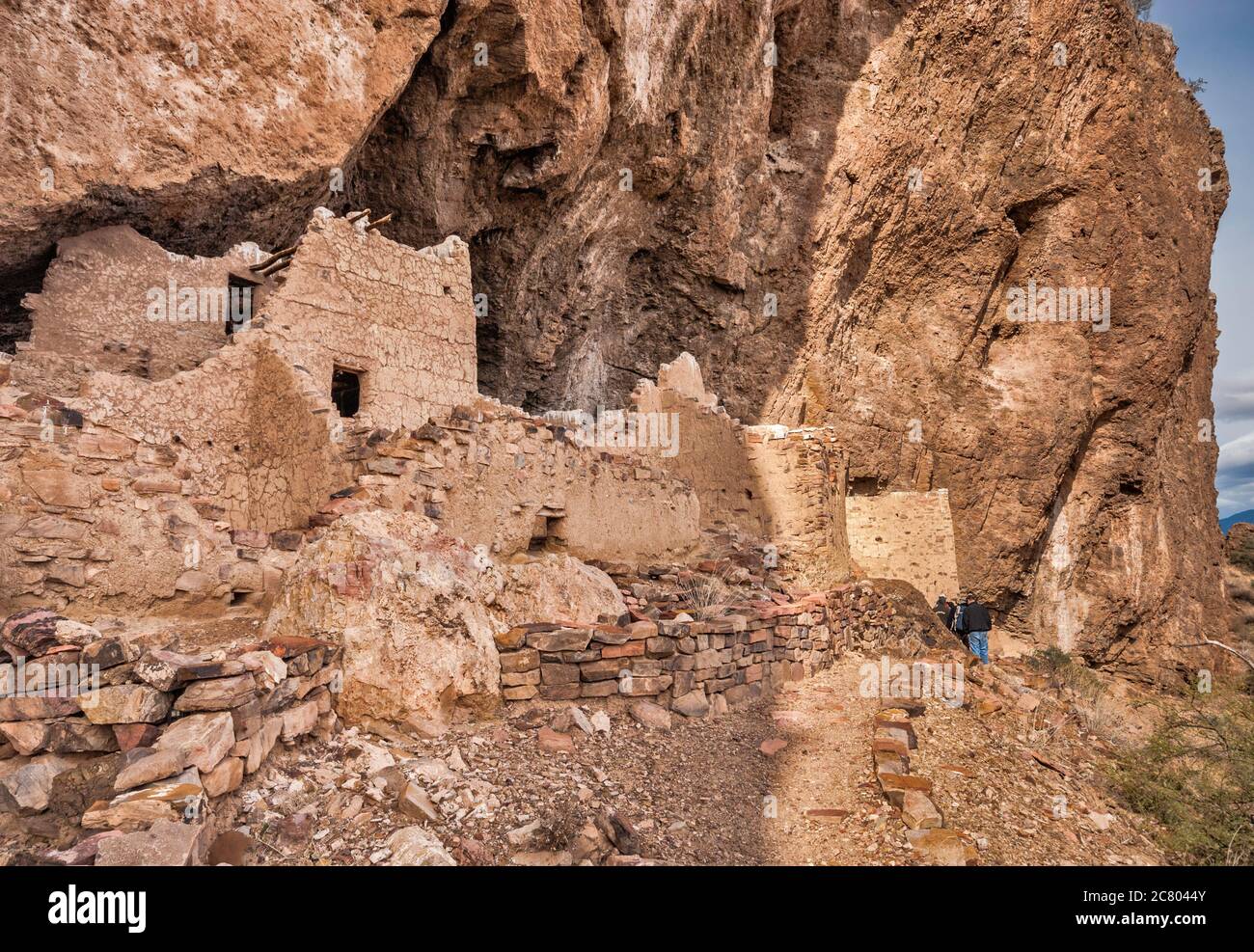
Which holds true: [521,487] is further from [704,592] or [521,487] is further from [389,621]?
[389,621]

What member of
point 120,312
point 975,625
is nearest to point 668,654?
point 120,312

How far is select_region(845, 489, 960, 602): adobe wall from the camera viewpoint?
11.9 meters

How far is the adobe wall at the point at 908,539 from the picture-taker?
39.2 ft

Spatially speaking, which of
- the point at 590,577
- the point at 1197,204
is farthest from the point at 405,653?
the point at 1197,204

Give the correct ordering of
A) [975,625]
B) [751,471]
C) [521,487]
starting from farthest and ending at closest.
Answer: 1. [975,625]
2. [751,471]
3. [521,487]

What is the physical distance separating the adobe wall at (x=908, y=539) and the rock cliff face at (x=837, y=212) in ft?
10.3

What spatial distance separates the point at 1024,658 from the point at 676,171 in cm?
1126

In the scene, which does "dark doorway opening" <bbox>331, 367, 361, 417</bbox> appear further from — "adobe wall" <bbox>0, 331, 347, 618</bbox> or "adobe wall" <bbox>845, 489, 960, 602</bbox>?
"adobe wall" <bbox>845, 489, 960, 602</bbox>

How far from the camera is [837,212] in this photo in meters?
14.7

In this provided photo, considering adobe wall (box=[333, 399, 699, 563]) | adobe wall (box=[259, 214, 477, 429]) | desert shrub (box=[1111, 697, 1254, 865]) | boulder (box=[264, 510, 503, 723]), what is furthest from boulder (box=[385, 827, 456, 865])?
desert shrub (box=[1111, 697, 1254, 865])

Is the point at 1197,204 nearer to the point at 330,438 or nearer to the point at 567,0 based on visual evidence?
the point at 567,0

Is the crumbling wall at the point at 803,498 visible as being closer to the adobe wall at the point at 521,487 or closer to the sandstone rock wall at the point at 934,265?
the adobe wall at the point at 521,487

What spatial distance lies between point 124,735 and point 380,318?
528 centimetres

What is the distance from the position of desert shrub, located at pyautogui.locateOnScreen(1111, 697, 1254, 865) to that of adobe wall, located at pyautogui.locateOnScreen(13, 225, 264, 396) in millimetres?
8473
